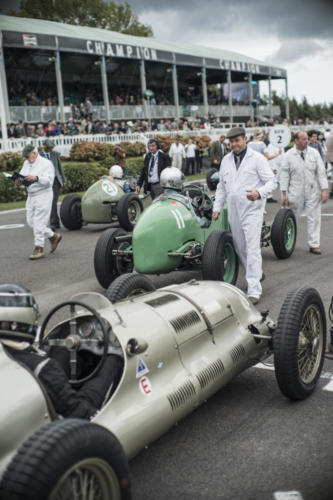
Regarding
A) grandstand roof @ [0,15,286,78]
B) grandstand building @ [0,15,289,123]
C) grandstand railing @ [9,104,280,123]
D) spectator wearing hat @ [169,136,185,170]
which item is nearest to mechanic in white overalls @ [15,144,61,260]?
spectator wearing hat @ [169,136,185,170]

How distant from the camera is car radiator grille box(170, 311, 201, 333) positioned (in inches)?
148

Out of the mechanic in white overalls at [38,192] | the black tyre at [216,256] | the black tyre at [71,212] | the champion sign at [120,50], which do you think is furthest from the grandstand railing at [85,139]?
the black tyre at [216,256]

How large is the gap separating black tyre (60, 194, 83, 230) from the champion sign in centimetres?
2298

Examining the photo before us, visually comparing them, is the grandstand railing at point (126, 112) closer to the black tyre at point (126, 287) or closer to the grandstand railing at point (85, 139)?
the grandstand railing at point (85, 139)

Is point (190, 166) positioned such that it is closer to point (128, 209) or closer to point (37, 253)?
point (128, 209)

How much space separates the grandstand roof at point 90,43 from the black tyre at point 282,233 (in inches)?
894

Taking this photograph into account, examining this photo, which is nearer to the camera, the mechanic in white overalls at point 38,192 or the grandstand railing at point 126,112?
the mechanic in white overalls at point 38,192

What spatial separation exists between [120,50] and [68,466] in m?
36.0

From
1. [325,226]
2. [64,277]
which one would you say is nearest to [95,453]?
[64,277]

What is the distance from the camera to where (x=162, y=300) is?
4.02 meters

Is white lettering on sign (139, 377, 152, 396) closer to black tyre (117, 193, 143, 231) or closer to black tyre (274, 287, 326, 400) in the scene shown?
black tyre (274, 287, 326, 400)

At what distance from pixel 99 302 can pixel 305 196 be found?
666 cm

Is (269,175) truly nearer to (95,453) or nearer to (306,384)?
(306,384)

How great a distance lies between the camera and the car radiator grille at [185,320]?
12.3 ft
